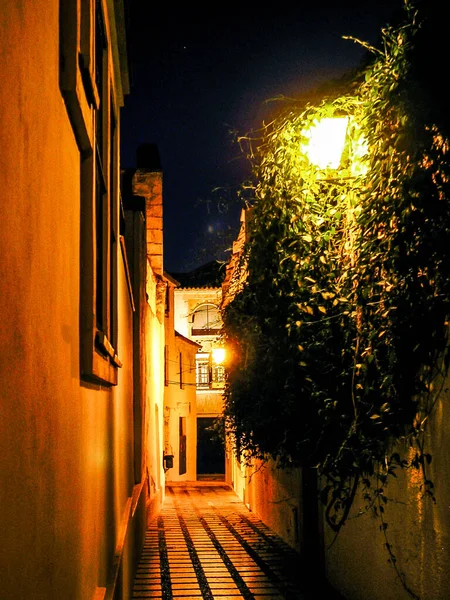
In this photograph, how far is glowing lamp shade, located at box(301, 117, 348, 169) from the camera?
618 cm

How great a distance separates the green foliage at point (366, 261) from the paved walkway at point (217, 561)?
249 centimetres

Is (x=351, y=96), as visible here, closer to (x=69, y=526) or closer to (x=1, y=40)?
(x=69, y=526)

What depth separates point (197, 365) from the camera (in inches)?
1540

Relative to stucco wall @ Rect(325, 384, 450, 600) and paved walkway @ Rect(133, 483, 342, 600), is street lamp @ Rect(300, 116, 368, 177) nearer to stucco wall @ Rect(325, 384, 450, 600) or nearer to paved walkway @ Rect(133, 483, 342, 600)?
stucco wall @ Rect(325, 384, 450, 600)

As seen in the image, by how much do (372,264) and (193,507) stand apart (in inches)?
603

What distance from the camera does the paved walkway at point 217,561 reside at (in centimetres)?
910

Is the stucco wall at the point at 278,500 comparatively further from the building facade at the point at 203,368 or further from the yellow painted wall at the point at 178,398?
the building facade at the point at 203,368

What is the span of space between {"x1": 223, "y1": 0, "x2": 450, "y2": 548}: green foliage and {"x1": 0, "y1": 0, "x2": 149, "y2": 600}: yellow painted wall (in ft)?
8.18

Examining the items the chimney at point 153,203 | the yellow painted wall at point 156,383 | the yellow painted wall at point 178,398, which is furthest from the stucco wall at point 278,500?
the yellow painted wall at point 178,398

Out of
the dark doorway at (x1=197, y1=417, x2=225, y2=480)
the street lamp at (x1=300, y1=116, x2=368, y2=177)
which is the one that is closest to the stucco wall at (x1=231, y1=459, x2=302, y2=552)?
the street lamp at (x1=300, y1=116, x2=368, y2=177)

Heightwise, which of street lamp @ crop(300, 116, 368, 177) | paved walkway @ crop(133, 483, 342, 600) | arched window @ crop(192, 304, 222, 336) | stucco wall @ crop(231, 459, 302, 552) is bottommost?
paved walkway @ crop(133, 483, 342, 600)

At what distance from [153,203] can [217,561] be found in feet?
44.7

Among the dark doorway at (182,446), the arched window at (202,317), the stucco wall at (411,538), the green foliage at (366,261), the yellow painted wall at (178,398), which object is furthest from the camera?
the arched window at (202,317)

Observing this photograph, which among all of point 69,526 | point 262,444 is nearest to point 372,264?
point 69,526
